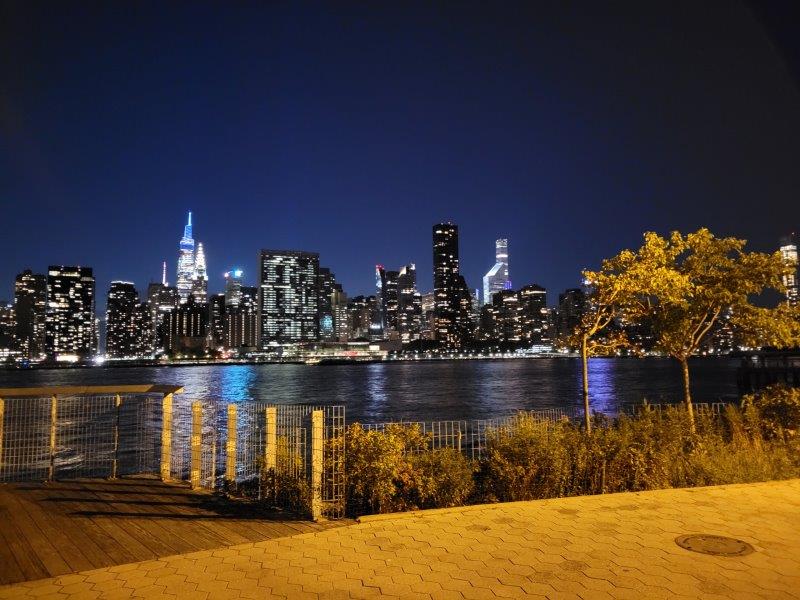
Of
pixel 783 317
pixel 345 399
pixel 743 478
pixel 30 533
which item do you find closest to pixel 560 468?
pixel 743 478

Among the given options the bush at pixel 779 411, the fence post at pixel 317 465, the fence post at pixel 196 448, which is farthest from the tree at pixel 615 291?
the fence post at pixel 196 448

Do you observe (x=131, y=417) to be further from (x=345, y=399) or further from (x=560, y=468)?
(x=560, y=468)

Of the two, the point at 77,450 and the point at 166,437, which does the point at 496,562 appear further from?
the point at 77,450

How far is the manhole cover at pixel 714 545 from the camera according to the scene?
6793 mm

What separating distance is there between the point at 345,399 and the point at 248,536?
5980cm

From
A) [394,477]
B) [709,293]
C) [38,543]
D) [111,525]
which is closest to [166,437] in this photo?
[111,525]

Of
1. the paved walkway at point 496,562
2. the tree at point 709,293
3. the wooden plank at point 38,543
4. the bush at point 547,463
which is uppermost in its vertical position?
the tree at point 709,293

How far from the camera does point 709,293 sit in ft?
42.8

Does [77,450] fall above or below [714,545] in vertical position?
below

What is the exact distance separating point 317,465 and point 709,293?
9.89 metres

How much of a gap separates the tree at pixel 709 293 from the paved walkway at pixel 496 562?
5.33 metres

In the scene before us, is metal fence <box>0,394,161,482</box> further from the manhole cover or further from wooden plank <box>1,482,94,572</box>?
the manhole cover

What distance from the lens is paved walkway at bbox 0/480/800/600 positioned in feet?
19.2

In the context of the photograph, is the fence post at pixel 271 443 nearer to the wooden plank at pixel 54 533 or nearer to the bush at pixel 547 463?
the bush at pixel 547 463
